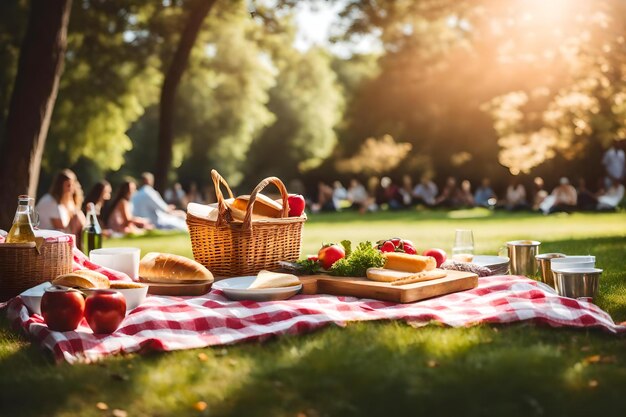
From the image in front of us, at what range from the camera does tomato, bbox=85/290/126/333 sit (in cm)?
449

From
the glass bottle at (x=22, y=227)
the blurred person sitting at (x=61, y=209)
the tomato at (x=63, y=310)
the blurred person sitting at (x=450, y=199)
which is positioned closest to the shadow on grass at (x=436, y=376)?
the tomato at (x=63, y=310)

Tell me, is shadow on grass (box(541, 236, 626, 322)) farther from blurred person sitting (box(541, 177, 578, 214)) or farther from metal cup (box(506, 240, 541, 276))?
blurred person sitting (box(541, 177, 578, 214))

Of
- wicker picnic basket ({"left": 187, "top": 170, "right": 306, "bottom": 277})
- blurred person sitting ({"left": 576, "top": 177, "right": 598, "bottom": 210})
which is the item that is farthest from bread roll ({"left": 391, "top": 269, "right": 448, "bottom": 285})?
blurred person sitting ({"left": 576, "top": 177, "right": 598, "bottom": 210})

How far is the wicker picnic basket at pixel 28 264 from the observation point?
5449 millimetres

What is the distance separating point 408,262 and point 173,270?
1688 millimetres

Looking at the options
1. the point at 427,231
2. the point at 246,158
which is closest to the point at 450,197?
the point at 427,231

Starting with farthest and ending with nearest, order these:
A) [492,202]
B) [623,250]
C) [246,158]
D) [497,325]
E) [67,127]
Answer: [246,158], [492,202], [67,127], [623,250], [497,325]

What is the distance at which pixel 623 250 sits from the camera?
10.4 metres

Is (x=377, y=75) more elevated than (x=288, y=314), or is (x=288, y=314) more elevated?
(x=377, y=75)

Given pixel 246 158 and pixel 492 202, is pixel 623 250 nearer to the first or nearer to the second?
pixel 492 202

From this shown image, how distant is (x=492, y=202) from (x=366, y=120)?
1597cm

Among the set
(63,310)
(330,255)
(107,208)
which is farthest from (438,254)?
(107,208)

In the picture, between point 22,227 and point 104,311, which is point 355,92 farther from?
point 104,311

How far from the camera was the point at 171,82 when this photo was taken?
19.8 m
